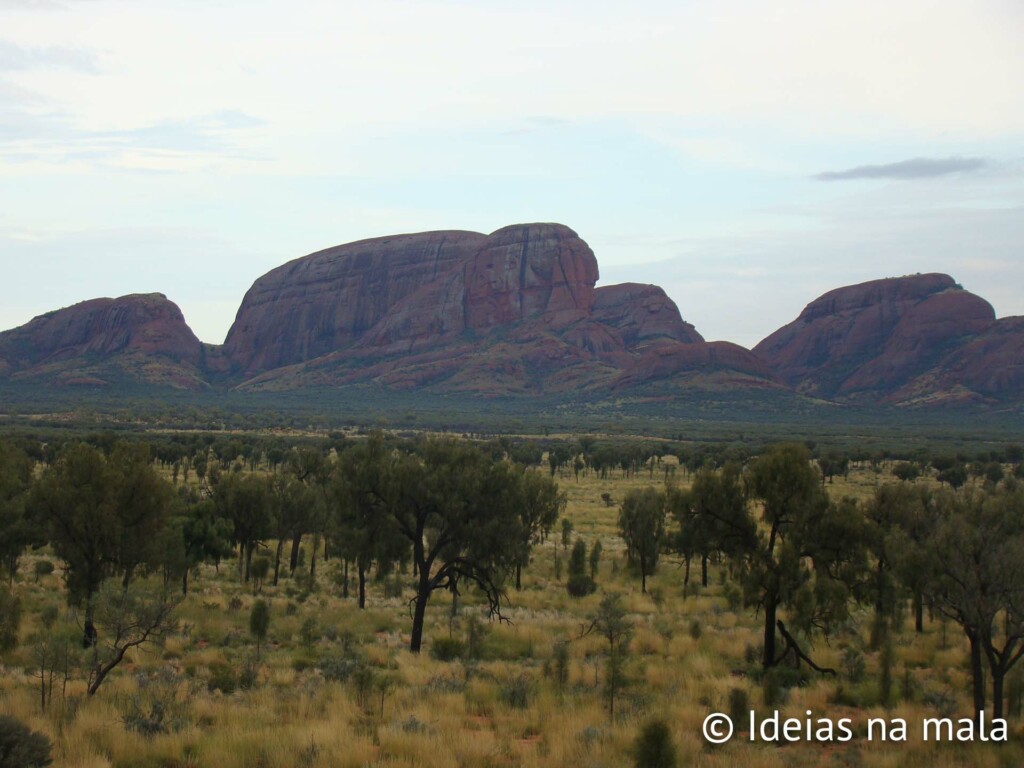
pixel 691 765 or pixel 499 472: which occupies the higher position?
pixel 499 472

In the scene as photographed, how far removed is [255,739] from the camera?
39.0 feet

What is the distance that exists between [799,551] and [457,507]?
777 centimetres

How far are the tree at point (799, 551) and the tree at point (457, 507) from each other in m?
5.65

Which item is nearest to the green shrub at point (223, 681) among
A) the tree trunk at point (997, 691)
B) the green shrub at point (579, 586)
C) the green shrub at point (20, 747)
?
the green shrub at point (20, 747)

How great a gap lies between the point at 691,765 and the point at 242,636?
1315cm

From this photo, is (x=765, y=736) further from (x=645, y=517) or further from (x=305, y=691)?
(x=645, y=517)

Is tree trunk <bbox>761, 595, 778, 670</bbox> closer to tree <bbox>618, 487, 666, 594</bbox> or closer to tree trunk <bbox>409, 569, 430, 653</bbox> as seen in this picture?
tree trunk <bbox>409, 569, 430, 653</bbox>

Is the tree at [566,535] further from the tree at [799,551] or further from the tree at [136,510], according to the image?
the tree at [136,510]

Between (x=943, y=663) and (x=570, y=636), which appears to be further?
(x=570, y=636)

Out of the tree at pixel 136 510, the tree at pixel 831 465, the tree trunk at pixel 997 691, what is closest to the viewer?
the tree trunk at pixel 997 691

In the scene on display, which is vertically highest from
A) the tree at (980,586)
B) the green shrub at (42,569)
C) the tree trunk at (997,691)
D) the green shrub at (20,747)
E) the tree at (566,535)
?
the tree at (980,586)

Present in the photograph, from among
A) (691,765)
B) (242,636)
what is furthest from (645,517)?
(691,765)

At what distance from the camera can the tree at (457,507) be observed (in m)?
21.0

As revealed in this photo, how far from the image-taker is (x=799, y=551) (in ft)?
64.0
